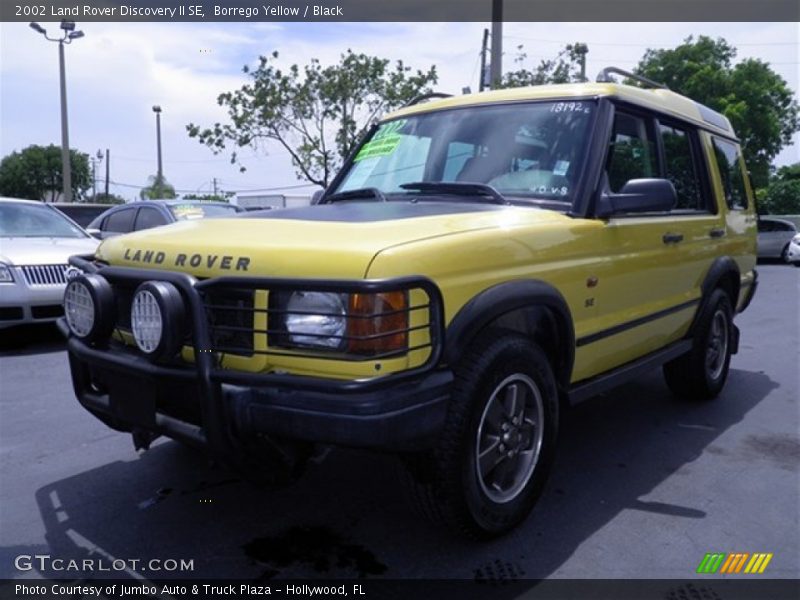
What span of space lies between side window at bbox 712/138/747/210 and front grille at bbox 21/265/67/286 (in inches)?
234

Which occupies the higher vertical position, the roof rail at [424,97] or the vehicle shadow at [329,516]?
the roof rail at [424,97]

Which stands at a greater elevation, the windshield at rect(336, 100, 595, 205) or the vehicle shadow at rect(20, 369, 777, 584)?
the windshield at rect(336, 100, 595, 205)

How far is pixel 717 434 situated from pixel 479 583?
2494mm

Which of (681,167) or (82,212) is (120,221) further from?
(681,167)

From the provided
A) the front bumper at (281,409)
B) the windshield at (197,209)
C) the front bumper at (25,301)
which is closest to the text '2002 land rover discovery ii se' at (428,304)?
the front bumper at (281,409)

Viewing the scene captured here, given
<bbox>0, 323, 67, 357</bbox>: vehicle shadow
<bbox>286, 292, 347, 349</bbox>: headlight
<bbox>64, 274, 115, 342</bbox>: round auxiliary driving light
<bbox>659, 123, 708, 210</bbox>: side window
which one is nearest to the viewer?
<bbox>286, 292, 347, 349</bbox>: headlight

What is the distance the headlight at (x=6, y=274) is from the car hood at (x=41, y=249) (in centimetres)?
5

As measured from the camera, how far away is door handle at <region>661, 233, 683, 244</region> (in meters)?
3.87

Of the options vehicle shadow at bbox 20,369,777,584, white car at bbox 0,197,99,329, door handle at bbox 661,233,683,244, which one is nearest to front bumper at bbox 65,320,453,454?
vehicle shadow at bbox 20,369,777,584

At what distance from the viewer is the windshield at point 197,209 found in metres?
9.17

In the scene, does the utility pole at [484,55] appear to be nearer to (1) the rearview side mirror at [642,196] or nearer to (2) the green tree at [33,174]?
(1) the rearview side mirror at [642,196]

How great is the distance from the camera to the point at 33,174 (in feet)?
188

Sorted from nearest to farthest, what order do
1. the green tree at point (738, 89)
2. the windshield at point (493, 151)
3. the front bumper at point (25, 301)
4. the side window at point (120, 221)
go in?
1. the windshield at point (493, 151)
2. the front bumper at point (25, 301)
3. the side window at point (120, 221)
4. the green tree at point (738, 89)

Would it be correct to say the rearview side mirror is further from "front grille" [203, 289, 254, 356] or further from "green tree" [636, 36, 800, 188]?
"green tree" [636, 36, 800, 188]
